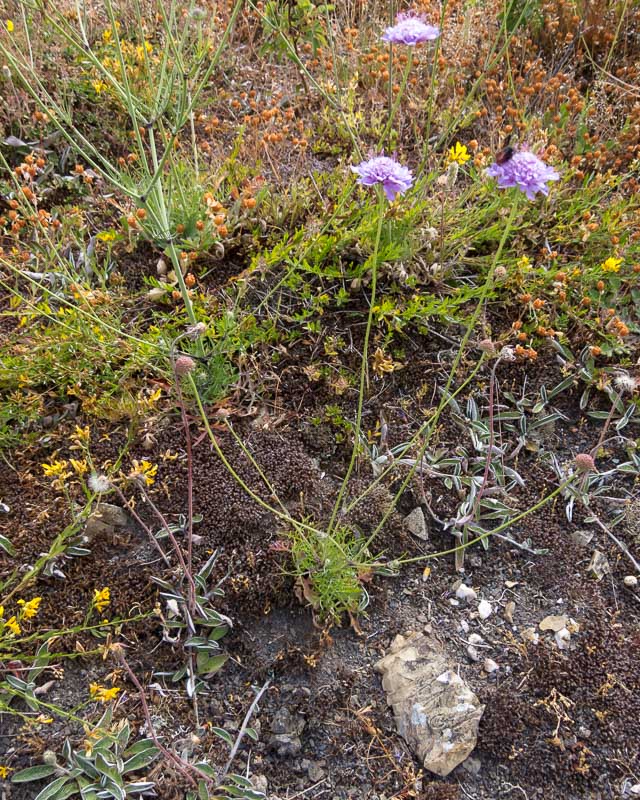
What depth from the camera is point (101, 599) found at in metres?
1.76

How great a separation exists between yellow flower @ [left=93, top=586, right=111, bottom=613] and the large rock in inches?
30.6

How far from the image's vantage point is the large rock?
1675 mm

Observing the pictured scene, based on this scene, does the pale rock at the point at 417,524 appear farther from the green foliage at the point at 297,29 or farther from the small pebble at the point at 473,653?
the green foliage at the point at 297,29

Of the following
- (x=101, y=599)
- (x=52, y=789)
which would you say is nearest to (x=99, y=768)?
(x=52, y=789)

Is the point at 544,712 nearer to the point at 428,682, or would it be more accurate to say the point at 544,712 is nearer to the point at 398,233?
the point at 428,682

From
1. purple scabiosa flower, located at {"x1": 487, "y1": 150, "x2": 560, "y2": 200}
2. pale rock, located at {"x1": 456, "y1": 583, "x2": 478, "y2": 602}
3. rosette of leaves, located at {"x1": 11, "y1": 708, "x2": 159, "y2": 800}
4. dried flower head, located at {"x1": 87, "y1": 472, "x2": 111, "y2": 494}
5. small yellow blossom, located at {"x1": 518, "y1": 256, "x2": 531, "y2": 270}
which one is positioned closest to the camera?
purple scabiosa flower, located at {"x1": 487, "y1": 150, "x2": 560, "y2": 200}

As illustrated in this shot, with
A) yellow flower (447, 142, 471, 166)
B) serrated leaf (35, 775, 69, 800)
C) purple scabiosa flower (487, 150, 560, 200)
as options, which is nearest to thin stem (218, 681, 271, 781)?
serrated leaf (35, 775, 69, 800)

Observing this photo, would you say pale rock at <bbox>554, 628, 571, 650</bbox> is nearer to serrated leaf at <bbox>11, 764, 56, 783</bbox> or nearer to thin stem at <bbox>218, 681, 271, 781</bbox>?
thin stem at <bbox>218, 681, 271, 781</bbox>

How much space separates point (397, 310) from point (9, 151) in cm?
198

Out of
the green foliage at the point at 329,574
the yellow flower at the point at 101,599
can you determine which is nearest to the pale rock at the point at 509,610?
the green foliage at the point at 329,574

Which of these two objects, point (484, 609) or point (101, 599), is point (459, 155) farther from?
point (101, 599)

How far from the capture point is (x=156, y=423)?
7.23ft

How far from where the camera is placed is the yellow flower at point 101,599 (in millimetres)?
1740

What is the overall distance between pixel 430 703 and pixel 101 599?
0.93 meters
